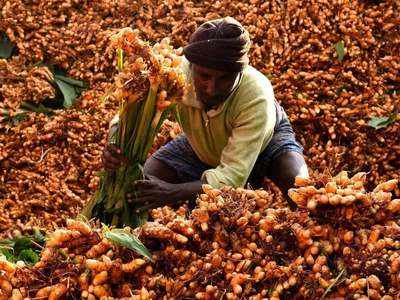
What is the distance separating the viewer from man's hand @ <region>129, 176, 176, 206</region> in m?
2.94

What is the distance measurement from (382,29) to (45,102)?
2452 mm

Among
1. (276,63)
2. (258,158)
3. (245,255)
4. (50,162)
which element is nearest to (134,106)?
(258,158)

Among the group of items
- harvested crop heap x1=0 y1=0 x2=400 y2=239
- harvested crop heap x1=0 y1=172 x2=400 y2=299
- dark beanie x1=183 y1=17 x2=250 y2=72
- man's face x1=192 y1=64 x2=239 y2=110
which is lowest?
harvested crop heap x1=0 y1=0 x2=400 y2=239

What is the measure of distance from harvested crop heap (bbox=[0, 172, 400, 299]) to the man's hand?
0.73m

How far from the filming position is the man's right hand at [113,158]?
2.89m

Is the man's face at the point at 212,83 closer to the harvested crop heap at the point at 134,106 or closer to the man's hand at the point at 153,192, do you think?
the harvested crop heap at the point at 134,106

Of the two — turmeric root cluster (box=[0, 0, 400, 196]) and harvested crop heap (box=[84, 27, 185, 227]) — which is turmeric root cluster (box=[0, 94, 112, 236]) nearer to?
turmeric root cluster (box=[0, 0, 400, 196])

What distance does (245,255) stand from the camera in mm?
2070

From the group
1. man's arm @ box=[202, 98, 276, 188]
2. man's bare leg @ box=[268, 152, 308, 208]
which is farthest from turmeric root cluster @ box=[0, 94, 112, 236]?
man's arm @ box=[202, 98, 276, 188]

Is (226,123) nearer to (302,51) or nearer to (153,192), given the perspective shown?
(153,192)

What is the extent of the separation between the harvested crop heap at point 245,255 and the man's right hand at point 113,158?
2.39ft

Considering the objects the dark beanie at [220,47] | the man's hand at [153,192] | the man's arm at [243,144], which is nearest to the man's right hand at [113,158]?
the man's hand at [153,192]

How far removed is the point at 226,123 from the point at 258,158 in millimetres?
327

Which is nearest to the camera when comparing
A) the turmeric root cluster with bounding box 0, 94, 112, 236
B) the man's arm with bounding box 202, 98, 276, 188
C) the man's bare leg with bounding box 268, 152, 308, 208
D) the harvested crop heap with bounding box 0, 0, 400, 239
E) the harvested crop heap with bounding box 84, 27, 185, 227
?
the harvested crop heap with bounding box 84, 27, 185, 227
